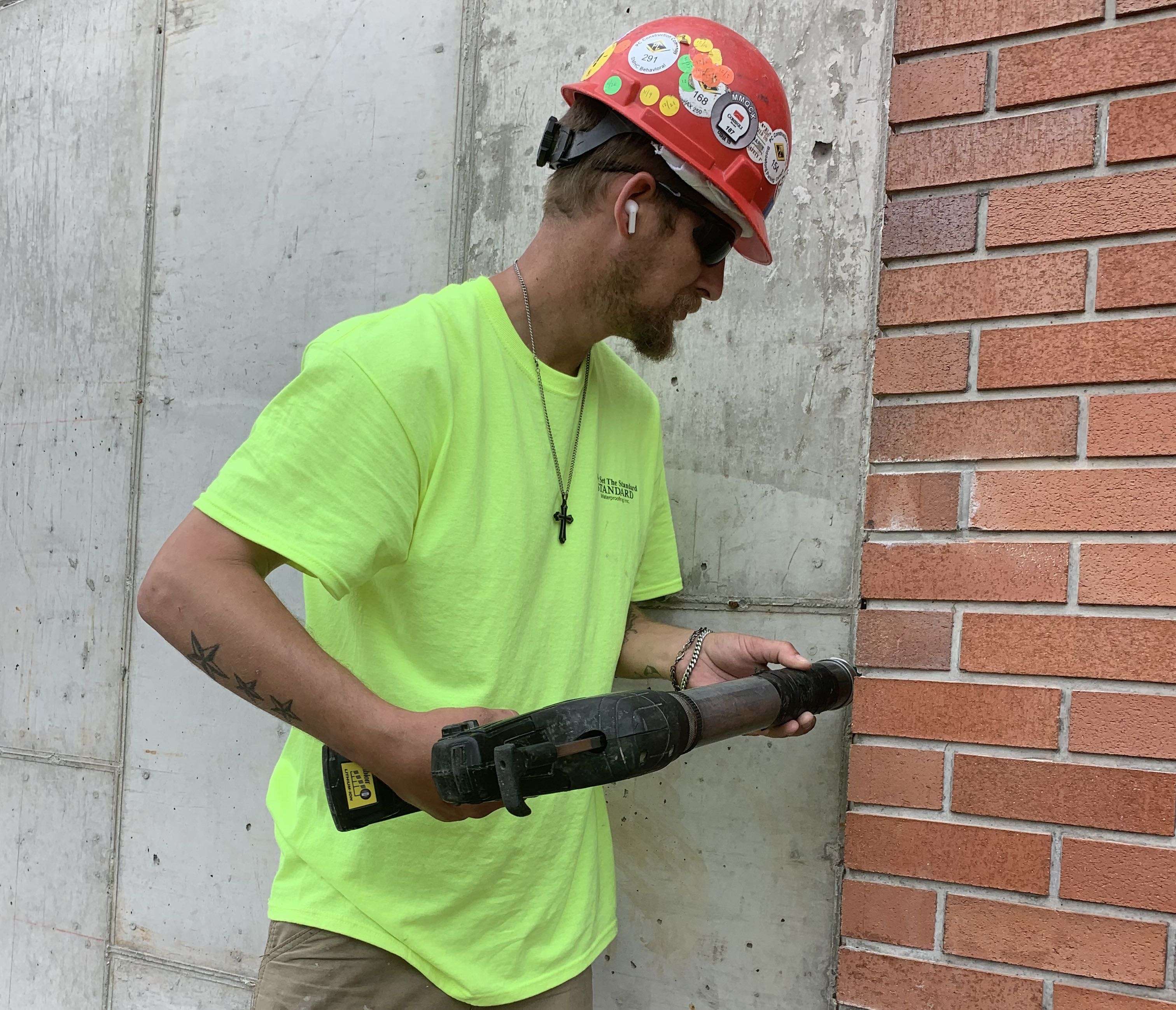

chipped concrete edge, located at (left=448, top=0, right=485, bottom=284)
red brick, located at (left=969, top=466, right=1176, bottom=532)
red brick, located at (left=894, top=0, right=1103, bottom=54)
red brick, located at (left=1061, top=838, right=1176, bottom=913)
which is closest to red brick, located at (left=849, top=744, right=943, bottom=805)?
red brick, located at (left=1061, top=838, right=1176, bottom=913)

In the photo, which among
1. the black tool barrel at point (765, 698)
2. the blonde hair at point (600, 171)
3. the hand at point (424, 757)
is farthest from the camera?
the blonde hair at point (600, 171)

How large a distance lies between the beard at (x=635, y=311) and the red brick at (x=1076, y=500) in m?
0.62

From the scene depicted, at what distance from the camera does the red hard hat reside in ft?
5.76

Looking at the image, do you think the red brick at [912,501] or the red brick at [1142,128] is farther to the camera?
the red brick at [912,501]

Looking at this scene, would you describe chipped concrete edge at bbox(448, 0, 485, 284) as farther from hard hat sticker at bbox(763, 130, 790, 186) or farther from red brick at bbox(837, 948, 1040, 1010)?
red brick at bbox(837, 948, 1040, 1010)

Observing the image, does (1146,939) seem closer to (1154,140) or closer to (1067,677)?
(1067,677)

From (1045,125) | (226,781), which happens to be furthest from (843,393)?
(226,781)

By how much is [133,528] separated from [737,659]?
1.85 meters

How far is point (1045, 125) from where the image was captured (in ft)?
6.09

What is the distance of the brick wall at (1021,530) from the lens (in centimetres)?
174

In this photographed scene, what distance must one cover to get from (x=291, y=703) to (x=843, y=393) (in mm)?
1275

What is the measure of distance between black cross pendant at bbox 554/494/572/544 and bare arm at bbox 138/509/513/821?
45cm

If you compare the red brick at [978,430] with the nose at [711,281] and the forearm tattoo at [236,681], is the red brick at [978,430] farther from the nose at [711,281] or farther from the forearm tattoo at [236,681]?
the forearm tattoo at [236,681]

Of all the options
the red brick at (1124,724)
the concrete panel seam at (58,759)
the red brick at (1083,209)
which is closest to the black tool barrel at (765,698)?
the red brick at (1124,724)
